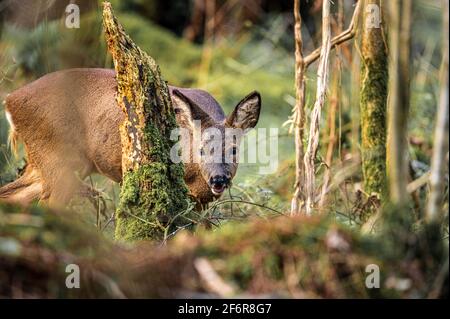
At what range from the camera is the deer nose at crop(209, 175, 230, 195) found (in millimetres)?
7496

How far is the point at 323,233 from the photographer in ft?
13.8

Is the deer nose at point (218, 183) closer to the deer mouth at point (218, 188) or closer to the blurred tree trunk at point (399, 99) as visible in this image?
the deer mouth at point (218, 188)

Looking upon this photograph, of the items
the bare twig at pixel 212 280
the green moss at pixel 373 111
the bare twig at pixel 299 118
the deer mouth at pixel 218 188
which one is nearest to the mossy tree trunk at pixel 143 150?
the bare twig at pixel 299 118

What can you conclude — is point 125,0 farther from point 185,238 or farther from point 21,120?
point 185,238

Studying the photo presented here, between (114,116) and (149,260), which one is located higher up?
(114,116)

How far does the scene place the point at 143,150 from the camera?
5.90 m

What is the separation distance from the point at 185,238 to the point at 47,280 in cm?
73

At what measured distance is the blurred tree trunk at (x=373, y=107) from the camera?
696cm

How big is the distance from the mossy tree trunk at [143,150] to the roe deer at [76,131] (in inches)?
62.4

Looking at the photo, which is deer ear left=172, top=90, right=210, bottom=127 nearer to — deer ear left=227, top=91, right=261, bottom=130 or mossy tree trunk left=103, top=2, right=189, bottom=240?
deer ear left=227, top=91, right=261, bottom=130

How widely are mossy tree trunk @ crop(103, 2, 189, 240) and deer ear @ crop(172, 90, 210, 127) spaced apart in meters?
1.29

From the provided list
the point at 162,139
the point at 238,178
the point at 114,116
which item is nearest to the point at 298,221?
the point at 162,139

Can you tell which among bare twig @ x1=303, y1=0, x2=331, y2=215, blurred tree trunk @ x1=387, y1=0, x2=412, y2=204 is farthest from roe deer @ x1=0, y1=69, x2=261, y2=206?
blurred tree trunk @ x1=387, y1=0, x2=412, y2=204

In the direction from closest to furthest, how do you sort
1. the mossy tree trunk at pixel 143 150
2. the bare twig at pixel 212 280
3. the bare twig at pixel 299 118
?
the bare twig at pixel 212 280, the mossy tree trunk at pixel 143 150, the bare twig at pixel 299 118
